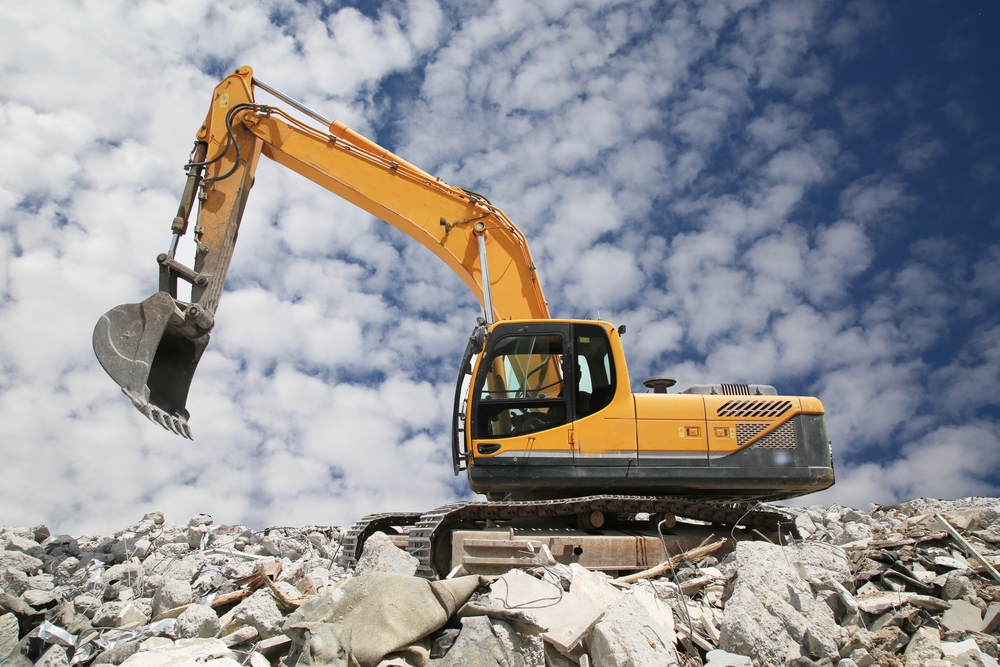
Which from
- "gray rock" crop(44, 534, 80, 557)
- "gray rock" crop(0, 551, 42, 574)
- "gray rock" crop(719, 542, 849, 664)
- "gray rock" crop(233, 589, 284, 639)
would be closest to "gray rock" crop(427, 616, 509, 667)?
"gray rock" crop(233, 589, 284, 639)

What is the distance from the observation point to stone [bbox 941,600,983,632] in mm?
5195

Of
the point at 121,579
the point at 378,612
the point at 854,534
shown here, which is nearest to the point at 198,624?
the point at 378,612

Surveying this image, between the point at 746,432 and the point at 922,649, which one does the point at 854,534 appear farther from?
the point at 922,649

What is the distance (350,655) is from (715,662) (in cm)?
220

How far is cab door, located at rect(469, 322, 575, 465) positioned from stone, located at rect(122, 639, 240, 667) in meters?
2.76

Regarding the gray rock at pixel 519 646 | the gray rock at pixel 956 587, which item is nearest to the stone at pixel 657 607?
the gray rock at pixel 519 646

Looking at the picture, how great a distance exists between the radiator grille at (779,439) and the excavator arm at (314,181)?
2.57 meters

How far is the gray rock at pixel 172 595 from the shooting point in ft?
18.6

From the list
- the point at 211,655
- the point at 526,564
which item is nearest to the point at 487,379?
the point at 526,564

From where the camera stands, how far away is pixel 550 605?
14.8 feet

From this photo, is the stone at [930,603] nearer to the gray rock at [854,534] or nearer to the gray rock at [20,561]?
the gray rock at [854,534]

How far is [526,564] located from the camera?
234 inches

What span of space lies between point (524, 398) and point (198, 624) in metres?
3.21

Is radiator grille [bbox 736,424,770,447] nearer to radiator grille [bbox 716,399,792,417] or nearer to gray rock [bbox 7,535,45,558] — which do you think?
radiator grille [bbox 716,399,792,417]
